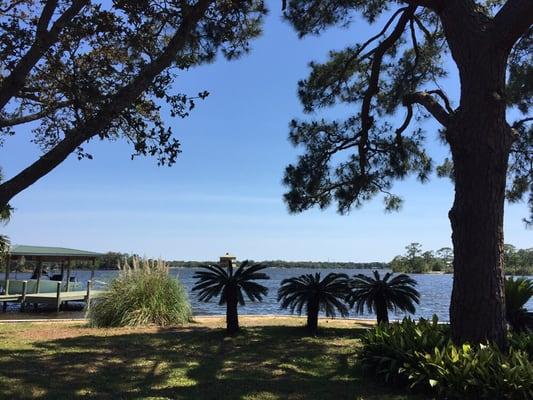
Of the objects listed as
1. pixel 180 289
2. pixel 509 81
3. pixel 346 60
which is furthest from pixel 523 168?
pixel 180 289

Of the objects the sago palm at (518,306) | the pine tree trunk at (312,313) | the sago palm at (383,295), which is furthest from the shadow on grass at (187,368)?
the sago palm at (518,306)

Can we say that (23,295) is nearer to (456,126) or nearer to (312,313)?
(312,313)

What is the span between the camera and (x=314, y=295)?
437 inches

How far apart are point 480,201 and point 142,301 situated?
8845 millimetres

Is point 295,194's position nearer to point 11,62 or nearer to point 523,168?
point 523,168

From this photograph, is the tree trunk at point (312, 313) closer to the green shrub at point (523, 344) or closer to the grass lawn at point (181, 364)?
the grass lawn at point (181, 364)

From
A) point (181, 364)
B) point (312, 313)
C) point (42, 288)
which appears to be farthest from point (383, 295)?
point (42, 288)

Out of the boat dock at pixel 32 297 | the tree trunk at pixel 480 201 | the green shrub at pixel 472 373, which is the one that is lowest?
the boat dock at pixel 32 297

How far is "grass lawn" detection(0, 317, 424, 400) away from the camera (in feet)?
20.1

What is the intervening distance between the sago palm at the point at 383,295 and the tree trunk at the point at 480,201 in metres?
3.88

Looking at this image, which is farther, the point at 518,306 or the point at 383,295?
the point at 383,295

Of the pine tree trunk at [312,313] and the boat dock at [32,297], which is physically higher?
the pine tree trunk at [312,313]

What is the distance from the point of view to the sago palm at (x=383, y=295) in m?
10.9

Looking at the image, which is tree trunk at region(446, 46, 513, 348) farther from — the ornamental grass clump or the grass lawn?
the ornamental grass clump
